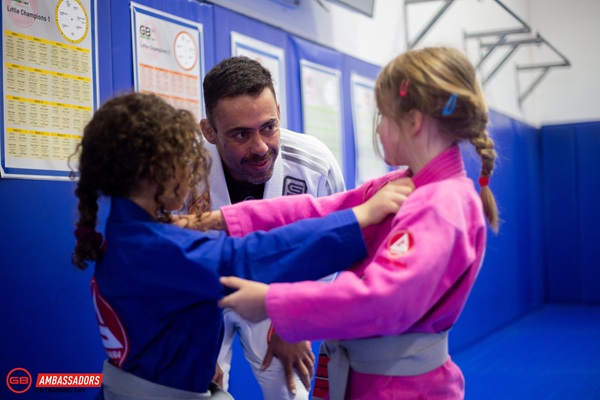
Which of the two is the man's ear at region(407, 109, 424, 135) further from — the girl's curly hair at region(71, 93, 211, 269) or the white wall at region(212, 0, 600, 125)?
the white wall at region(212, 0, 600, 125)

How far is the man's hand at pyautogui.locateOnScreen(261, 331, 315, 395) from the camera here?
164cm

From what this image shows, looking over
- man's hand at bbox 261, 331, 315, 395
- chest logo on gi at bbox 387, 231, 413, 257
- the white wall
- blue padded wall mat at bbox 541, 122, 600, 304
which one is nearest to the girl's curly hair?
chest logo on gi at bbox 387, 231, 413, 257

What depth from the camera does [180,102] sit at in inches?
91.7

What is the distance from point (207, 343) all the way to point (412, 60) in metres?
0.66

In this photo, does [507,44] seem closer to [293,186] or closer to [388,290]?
[293,186]

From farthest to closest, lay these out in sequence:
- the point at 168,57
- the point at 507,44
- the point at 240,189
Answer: the point at 507,44 < the point at 168,57 < the point at 240,189

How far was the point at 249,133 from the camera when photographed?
1.86m

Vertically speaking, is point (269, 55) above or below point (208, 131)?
above

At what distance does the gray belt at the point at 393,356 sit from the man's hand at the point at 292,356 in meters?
0.41

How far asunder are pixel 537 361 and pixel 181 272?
148 inches

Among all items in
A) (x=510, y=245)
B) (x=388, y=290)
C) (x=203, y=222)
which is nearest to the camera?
(x=388, y=290)

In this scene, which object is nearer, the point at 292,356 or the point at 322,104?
the point at 292,356

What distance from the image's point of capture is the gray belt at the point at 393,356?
1159mm

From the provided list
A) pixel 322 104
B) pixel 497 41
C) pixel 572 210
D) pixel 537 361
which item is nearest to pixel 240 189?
pixel 322 104
